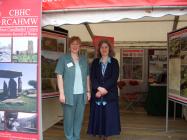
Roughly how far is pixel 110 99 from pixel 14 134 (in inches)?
60.9

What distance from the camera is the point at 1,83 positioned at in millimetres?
4836

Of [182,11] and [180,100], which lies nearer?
[182,11]

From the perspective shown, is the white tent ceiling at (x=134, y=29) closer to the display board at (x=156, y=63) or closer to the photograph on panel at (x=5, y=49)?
the display board at (x=156, y=63)

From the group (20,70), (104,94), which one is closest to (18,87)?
(20,70)

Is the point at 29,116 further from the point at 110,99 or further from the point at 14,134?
the point at 110,99

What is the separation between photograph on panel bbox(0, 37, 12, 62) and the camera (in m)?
4.74

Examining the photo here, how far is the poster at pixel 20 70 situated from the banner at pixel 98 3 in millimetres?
175

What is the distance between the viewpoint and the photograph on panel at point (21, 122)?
4683mm

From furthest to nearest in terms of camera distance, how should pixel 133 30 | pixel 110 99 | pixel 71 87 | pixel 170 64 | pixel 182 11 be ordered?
pixel 133 30 < pixel 170 64 < pixel 110 99 < pixel 71 87 < pixel 182 11

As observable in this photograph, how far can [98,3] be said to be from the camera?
4.43 metres

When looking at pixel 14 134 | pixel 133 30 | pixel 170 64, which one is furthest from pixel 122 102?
pixel 14 134

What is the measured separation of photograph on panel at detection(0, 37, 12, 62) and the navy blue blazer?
135 cm

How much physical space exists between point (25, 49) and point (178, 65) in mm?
2863

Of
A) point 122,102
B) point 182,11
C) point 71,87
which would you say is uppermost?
point 182,11
